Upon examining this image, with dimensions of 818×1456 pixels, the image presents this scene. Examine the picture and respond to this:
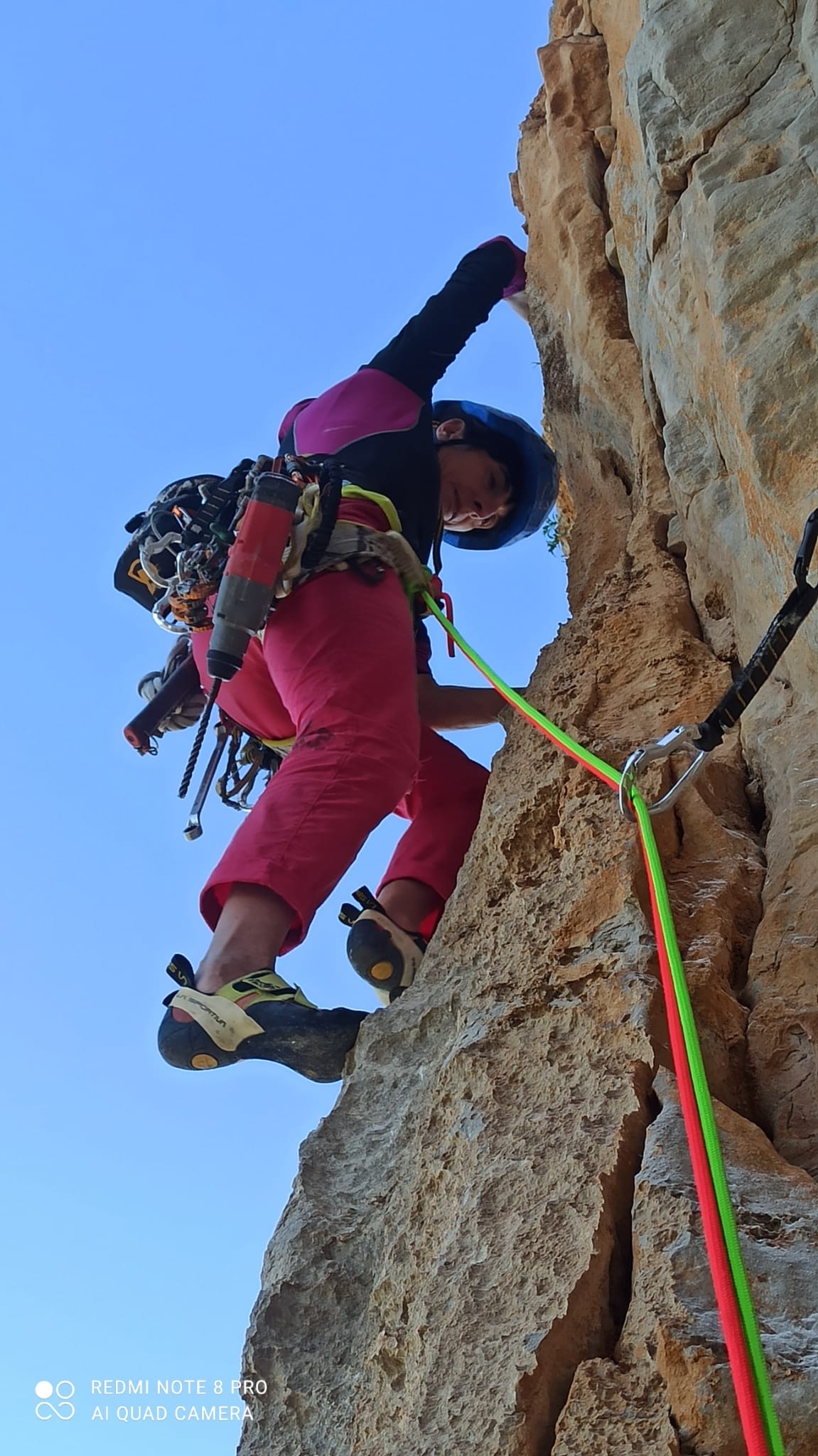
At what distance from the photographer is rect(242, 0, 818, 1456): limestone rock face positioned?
1.84 metres

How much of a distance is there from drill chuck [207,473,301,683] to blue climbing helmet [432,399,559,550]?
1410 mm

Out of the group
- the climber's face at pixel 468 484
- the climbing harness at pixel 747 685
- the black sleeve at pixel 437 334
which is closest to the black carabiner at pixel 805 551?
the climbing harness at pixel 747 685

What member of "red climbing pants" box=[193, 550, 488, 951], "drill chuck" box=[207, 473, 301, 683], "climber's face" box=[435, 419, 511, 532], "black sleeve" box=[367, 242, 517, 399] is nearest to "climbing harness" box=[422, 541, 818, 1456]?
"red climbing pants" box=[193, 550, 488, 951]

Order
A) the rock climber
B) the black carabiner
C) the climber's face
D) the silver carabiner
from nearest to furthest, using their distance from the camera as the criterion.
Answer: the black carabiner → the silver carabiner → the rock climber → the climber's face

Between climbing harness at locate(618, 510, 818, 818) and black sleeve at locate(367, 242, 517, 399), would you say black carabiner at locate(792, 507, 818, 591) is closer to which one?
climbing harness at locate(618, 510, 818, 818)

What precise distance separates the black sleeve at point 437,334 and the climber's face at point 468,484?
1.02 ft

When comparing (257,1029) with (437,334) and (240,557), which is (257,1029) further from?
(437,334)

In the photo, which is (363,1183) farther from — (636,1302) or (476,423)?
(476,423)

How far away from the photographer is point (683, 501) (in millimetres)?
3447

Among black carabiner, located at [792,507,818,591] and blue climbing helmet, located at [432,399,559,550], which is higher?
blue climbing helmet, located at [432,399,559,550]

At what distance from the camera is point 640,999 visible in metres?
2.29

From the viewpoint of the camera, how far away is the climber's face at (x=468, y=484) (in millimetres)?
4914

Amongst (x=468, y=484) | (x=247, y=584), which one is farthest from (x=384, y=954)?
(x=468, y=484)

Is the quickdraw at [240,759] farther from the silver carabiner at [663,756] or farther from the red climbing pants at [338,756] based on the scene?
the silver carabiner at [663,756]
